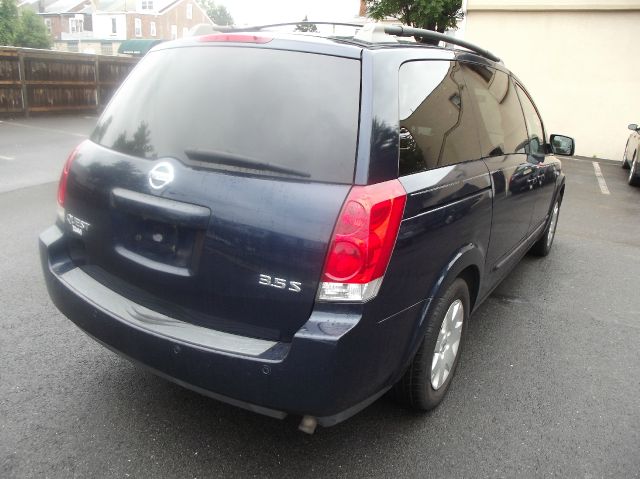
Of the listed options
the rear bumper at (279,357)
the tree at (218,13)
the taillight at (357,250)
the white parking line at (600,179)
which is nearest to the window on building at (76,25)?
the tree at (218,13)

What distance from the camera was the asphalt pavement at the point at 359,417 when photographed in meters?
2.44

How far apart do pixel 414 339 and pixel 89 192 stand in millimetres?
1559

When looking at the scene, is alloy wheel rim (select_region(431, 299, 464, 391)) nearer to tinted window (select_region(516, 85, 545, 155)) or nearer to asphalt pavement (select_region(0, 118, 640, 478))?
asphalt pavement (select_region(0, 118, 640, 478))

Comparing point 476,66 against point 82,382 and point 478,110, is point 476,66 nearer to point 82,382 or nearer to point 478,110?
point 478,110

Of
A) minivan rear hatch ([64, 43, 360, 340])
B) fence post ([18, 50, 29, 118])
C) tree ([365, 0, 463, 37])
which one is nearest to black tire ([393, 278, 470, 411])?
minivan rear hatch ([64, 43, 360, 340])

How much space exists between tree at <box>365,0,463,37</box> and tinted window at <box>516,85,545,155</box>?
1099 cm

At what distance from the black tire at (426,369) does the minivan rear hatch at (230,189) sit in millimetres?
752

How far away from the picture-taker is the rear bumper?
2.03 metres

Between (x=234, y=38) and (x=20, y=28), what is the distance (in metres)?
66.8

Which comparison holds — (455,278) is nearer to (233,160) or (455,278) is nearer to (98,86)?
(233,160)

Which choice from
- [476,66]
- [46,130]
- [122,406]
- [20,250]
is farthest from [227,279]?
[46,130]

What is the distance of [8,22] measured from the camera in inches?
2191

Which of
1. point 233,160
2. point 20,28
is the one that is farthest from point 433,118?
point 20,28

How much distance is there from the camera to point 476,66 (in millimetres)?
3355
